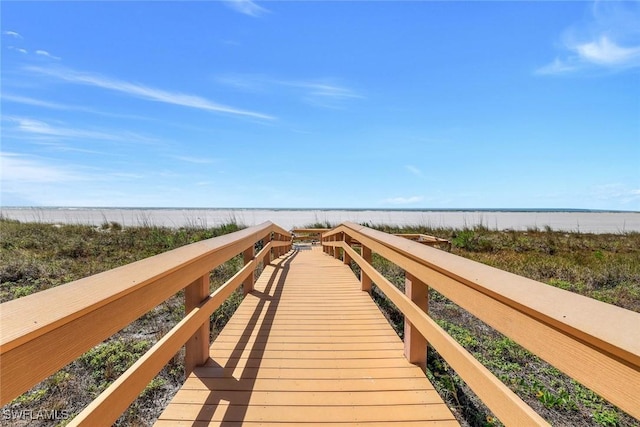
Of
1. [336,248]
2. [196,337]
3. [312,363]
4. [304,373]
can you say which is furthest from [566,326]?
[336,248]

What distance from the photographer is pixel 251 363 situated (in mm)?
2723

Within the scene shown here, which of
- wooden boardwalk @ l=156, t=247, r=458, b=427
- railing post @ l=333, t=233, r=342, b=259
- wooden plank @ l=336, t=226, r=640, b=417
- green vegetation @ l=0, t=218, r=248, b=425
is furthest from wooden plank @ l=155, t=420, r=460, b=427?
railing post @ l=333, t=233, r=342, b=259

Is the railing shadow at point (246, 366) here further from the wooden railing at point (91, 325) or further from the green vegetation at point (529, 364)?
the green vegetation at point (529, 364)

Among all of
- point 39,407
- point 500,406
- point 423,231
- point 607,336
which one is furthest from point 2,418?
point 423,231

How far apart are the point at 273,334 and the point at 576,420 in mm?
2601

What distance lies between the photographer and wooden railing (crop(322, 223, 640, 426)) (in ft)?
2.67

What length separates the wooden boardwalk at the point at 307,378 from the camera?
6.65 feet

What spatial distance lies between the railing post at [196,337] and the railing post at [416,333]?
5.20ft

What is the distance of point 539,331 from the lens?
1.09 metres

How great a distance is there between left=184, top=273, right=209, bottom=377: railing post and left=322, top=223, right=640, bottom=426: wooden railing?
162 cm

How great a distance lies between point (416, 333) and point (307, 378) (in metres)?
0.92

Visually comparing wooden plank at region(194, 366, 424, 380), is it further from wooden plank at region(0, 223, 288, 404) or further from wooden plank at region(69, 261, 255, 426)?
wooden plank at region(0, 223, 288, 404)

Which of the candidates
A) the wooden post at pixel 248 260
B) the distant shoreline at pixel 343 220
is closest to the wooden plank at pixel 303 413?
the wooden post at pixel 248 260

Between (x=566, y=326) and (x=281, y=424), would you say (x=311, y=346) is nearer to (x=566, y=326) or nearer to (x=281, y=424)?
(x=281, y=424)
